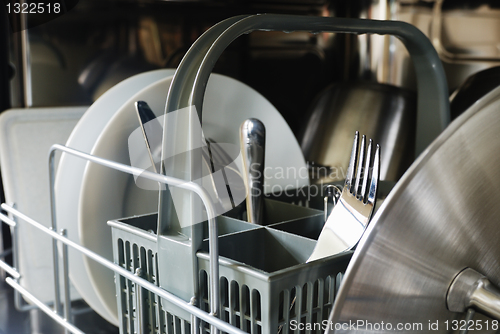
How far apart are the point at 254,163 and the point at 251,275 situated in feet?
0.70

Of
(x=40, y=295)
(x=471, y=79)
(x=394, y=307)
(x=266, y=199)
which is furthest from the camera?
(x=471, y=79)

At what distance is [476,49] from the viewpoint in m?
0.99

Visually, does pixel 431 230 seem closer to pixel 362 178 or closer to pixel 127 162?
pixel 362 178

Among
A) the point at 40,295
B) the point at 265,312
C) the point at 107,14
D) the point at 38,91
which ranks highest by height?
the point at 107,14

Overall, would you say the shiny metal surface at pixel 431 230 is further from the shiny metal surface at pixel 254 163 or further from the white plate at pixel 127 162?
the white plate at pixel 127 162

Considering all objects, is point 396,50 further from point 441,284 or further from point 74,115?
point 441,284

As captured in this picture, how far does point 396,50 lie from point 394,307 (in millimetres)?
891

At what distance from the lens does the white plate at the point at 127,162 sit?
607mm

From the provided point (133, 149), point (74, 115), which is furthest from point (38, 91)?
point (133, 149)

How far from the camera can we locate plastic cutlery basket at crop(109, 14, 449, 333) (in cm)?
34

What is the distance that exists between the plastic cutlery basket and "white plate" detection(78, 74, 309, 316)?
0.47 ft

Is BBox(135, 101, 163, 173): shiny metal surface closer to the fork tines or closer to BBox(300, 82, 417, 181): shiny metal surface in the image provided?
the fork tines
